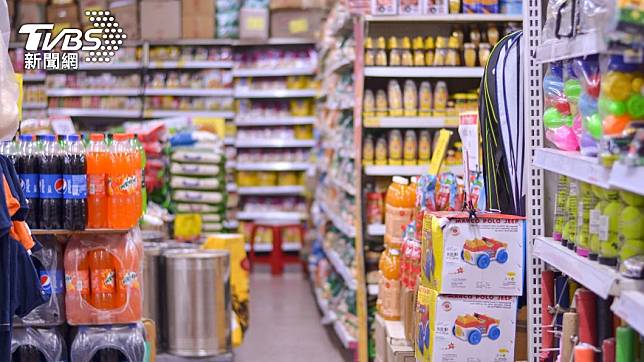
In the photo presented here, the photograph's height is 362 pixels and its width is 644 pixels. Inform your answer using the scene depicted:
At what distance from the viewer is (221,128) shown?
9852mm

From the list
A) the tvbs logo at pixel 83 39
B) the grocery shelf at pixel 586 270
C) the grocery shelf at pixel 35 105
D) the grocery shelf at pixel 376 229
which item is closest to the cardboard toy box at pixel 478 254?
the grocery shelf at pixel 586 270

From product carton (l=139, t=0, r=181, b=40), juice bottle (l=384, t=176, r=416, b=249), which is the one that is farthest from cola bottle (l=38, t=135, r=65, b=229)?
product carton (l=139, t=0, r=181, b=40)

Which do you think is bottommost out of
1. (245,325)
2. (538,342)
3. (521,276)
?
(245,325)

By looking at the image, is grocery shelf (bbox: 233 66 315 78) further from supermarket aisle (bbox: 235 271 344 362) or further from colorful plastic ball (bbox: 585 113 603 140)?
colorful plastic ball (bbox: 585 113 603 140)

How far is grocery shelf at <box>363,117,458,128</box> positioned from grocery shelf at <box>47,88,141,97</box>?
6871 mm

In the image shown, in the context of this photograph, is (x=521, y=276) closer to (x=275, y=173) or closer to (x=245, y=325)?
(x=245, y=325)

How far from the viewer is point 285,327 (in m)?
8.55

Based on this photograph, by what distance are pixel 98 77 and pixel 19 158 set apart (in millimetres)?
8474

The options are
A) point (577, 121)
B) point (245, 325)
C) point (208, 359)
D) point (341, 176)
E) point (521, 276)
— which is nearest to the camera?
point (577, 121)

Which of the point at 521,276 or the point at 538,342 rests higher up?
the point at 521,276

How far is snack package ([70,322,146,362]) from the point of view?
4477 mm

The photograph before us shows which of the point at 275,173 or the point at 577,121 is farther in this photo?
the point at 275,173

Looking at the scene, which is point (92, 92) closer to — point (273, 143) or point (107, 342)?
point (273, 143)

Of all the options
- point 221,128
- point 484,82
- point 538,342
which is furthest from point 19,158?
point 221,128
